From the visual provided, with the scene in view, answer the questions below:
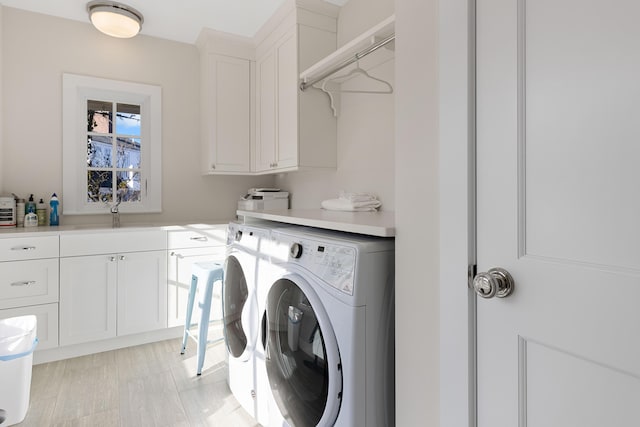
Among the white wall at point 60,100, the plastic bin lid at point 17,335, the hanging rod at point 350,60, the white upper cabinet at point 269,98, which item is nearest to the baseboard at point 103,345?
the plastic bin lid at point 17,335

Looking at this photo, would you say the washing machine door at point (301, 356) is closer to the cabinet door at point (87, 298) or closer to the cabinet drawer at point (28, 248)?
the cabinet door at point (87, 298)

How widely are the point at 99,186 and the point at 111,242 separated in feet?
2.53

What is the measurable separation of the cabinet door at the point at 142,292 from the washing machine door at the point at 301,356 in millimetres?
1489

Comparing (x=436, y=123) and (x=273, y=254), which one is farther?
(x=273, y=254)

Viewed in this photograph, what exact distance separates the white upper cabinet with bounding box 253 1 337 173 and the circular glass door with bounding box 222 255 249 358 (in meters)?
0.89

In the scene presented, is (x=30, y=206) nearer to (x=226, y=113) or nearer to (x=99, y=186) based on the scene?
(x=99, y=186)

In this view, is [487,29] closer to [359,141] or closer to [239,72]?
[359,141]

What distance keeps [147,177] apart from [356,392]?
278cm

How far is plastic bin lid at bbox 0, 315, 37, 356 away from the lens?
169 centimetres

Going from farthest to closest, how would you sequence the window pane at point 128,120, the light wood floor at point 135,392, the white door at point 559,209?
the window pane at point 128,120 < the light wood floor at point 135,392 < the white door at point 559,209

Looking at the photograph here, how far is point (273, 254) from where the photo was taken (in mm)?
1496

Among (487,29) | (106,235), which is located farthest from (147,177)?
(487,29)

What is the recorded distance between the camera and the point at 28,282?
2.25 metres

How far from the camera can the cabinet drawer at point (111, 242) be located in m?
2.38
